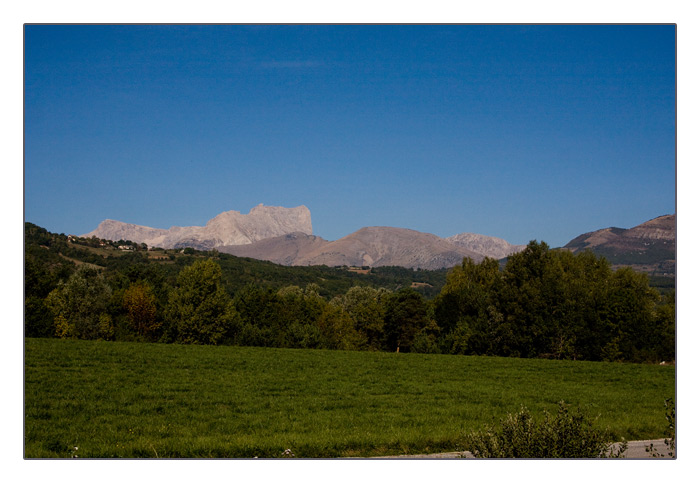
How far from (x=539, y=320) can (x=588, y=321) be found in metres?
2.21

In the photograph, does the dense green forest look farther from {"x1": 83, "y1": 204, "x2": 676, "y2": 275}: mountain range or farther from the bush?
the bush

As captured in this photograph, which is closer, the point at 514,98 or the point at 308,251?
the point at 514,98

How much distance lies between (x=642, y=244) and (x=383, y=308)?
31.6m

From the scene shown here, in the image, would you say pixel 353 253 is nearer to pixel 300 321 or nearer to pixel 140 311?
pixel 300 321

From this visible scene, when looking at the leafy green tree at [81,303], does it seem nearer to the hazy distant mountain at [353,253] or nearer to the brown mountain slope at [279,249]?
the brown mountain slope at [279,249]

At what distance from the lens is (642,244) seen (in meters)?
12.5

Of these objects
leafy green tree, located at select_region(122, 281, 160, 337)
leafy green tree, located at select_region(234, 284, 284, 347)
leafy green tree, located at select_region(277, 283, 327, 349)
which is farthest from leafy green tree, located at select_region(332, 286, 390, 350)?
leafy green tree, located at select_region(122, 281, 160, 337)

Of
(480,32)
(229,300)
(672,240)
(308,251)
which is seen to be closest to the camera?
(672,240)

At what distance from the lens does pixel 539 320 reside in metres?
24.8

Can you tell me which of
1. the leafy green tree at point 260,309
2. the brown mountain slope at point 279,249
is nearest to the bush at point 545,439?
the leafy green tree at point 260,309

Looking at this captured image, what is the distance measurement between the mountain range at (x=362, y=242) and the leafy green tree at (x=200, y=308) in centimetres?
287

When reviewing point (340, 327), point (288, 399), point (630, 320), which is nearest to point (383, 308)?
point (340, 327)

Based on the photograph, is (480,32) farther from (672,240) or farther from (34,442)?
(34,442)
